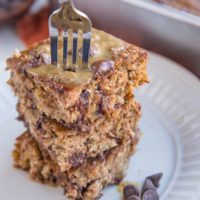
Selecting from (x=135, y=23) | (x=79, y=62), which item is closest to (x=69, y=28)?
(x=79, y=62)

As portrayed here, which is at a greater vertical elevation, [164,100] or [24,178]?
[164,100]

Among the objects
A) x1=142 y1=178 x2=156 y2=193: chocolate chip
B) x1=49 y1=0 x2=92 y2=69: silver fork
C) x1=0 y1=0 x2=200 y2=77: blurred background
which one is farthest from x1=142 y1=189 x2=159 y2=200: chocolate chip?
x1=0 y1=0 x2=200 y2=77: blurred background

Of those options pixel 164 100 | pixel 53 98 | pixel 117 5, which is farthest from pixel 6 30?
pixel 53 98

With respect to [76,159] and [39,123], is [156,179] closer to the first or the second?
[76,159]

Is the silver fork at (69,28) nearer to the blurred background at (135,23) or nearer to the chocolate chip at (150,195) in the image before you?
the chocolate chip at (150,195)

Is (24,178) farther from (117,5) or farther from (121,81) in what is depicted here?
(117,5)

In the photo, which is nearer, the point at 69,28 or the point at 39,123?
the point at 69,28
